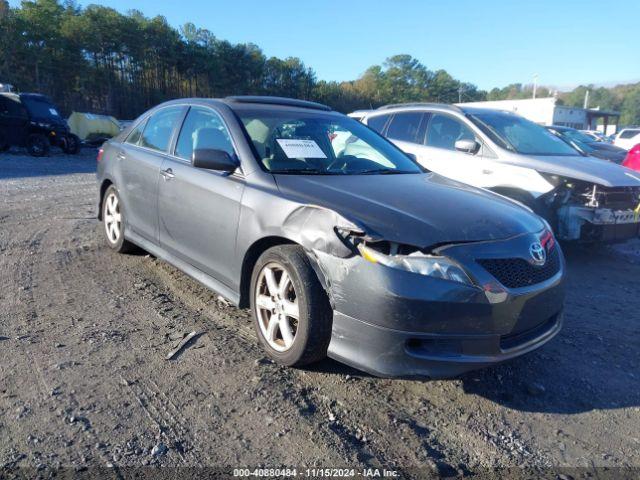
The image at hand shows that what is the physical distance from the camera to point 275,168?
11.8 ft

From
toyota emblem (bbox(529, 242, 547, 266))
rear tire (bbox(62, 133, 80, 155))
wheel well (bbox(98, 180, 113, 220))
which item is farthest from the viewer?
rear tire (bbox(62, 133, 80, 155))

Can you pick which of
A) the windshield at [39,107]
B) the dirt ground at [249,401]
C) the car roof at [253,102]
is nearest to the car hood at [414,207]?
the dirt ground at [249,401]

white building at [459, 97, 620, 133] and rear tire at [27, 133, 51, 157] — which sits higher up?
white building at [459, 97, 620, 133]

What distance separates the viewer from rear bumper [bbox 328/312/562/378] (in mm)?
2650

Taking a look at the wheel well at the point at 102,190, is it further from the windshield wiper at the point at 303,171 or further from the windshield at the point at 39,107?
the windshield at the point at 39,107

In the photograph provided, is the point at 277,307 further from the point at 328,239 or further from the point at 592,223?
the point at 592,223

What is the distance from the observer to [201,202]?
12.6ft

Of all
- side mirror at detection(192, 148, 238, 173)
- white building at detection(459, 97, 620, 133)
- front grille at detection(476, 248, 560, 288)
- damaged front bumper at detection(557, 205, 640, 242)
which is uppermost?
white building at detection(459, 97, 620, 133)

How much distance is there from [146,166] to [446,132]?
4145 millimetres

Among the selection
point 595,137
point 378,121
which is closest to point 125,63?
point 595,137

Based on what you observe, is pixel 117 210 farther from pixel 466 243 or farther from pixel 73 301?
pixel 466 243

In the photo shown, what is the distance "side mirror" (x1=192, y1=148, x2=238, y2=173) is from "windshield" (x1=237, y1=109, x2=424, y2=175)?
225 mm

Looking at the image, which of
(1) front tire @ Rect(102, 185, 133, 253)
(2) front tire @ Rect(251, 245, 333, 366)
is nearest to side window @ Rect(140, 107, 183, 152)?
(1) front tire @ Rect(102, 185, 133, 253)

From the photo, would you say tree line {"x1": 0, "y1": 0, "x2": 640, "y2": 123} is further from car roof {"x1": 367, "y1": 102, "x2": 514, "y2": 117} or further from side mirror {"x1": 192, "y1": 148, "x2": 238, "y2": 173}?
side mirror {"x1": 192, "y1": 148, "x2": 238, "y2": 173}
